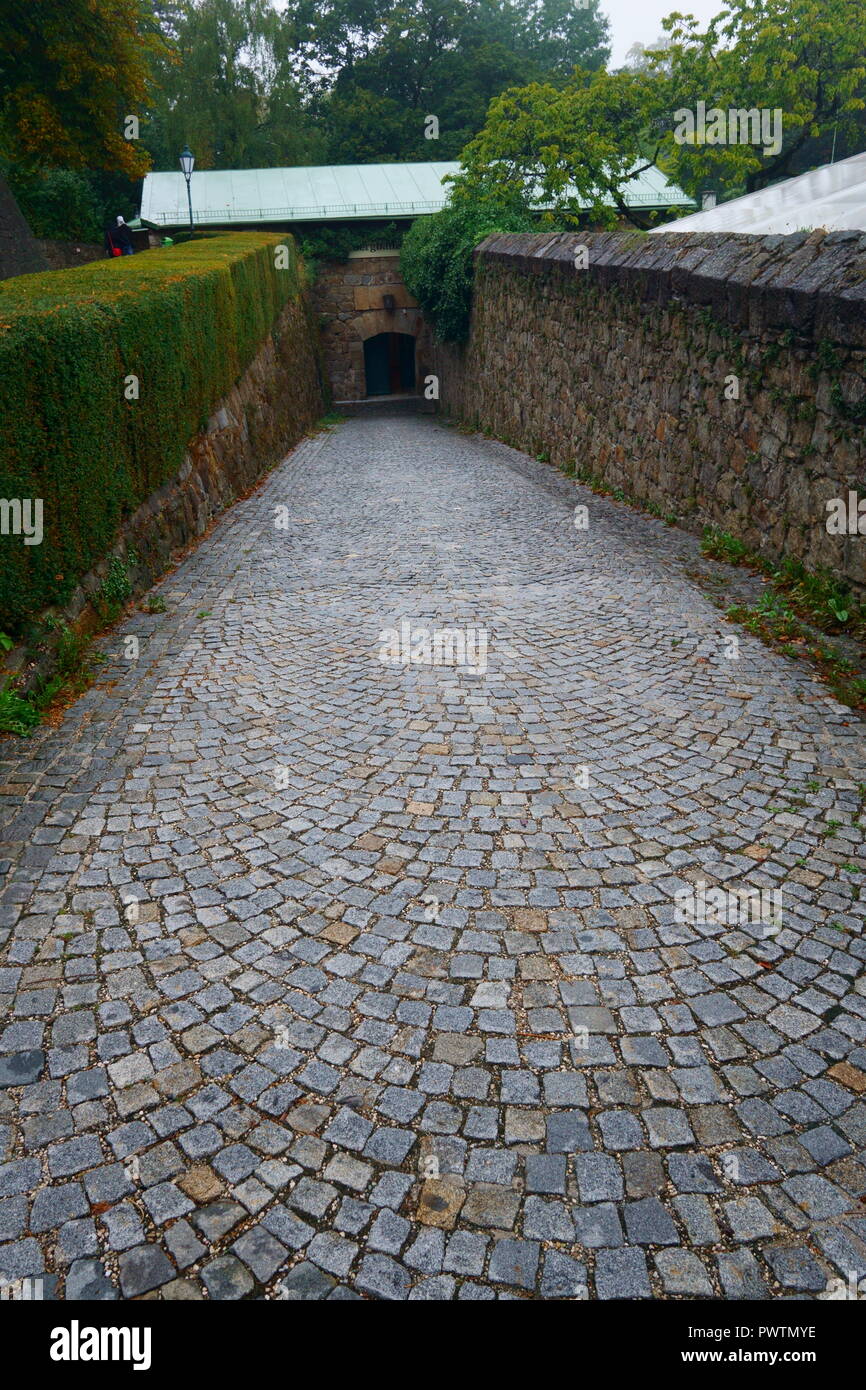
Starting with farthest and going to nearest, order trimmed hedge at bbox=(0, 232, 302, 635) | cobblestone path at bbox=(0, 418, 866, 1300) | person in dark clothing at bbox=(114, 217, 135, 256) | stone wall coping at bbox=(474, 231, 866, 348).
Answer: person in dark clothing at bbox=(114, 217, 135, 256)
stone wall coping at bbox=(474, 231, 866, 348)
trimmed hedge at bbox=(0, 232, 302, 635)
cobblestone path at bbox=(0, 418, 866, 1300)

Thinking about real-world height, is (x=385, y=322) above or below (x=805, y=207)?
above

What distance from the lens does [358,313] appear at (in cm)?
2775

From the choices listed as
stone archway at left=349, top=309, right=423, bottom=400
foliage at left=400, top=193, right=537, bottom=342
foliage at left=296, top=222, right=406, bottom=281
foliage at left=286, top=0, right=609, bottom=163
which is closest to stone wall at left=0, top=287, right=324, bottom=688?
foliage at left=400, top=193, right=537, bottom=342

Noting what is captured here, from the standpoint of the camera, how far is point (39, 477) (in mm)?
5840

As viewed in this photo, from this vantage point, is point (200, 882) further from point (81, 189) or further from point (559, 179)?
point (81, 189)

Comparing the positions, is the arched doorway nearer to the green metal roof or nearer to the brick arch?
the brick arch

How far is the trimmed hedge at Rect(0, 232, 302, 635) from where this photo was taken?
5613mm

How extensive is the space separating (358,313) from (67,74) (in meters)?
12.1

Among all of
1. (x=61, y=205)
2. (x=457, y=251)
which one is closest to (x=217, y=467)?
(x=457, y=251)

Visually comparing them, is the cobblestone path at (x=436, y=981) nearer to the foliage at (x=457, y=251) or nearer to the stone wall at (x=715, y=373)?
the stone wall at (x=715, y=373)

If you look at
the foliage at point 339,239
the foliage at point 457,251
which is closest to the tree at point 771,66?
the foliage at point 457,251

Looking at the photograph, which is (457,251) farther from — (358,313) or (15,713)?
(15,713)

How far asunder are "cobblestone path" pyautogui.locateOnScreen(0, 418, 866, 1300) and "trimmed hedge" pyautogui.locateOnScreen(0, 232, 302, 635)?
0.99m
